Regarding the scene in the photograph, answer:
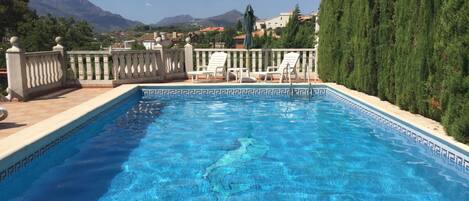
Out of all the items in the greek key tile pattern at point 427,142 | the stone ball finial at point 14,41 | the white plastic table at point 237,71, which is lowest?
the greek key tile pattern at point 427,142

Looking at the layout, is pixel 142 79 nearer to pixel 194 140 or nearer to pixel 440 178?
pixel 194 140

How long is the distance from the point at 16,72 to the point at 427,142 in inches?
292

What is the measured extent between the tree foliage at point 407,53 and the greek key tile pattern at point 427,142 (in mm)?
231

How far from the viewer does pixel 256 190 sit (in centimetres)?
430

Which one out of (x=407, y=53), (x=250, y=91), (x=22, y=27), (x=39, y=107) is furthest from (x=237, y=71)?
(x=22, y=27)

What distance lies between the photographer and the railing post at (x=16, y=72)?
8.13 metres

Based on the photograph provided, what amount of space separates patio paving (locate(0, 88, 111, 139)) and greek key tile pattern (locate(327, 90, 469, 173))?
17.8ft

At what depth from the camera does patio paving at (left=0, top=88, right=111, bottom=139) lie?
580 centimetres

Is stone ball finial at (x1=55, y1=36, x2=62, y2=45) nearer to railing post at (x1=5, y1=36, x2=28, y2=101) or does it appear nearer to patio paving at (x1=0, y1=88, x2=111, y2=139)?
patio paving at (x1=0, y1=88, x2=111, y2=139)

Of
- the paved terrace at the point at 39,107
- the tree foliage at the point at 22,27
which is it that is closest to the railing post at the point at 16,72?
the paved terrace at the point at 39,107

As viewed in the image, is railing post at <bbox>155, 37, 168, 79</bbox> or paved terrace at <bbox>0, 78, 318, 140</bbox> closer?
paved terrace at <bbox>0, 78, 318, 140</bbox>

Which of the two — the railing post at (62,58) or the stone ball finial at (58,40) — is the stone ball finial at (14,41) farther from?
the stone ball finial at (58,40)

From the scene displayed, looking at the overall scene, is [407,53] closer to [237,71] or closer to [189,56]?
[237,71]

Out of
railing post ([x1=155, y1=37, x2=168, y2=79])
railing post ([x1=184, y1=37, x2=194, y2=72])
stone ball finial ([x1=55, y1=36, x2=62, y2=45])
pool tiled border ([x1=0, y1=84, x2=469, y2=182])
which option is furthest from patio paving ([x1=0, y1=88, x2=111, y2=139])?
railing post ([x1=184, y1=37, x2=194, y2=72])
